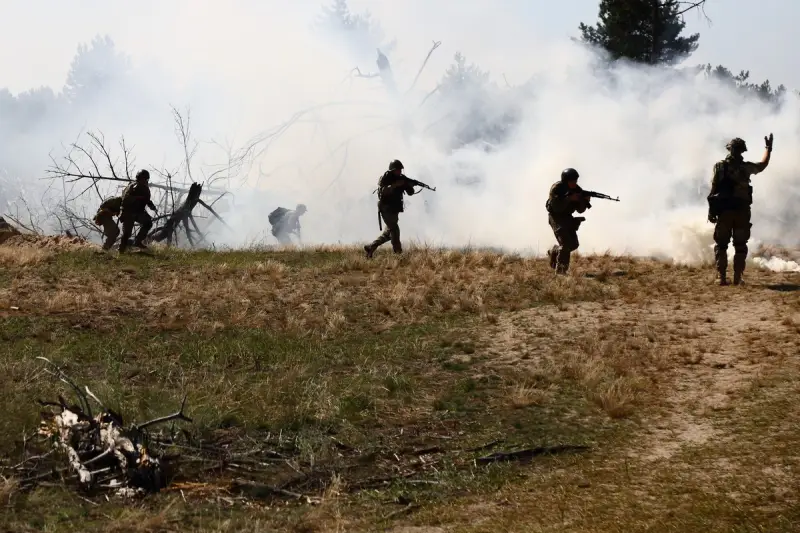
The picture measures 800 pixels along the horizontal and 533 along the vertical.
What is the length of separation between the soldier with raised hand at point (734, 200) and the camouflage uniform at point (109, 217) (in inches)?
440

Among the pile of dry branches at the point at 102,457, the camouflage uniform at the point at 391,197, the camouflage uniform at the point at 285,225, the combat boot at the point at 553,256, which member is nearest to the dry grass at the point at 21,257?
the camouflage uniform at the point at 391,197

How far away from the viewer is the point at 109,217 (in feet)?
48.8

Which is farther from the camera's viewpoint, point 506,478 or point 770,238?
point 770,238

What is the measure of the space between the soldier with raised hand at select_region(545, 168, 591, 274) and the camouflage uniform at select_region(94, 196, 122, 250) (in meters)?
8.86

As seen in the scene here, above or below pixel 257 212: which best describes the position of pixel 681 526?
below

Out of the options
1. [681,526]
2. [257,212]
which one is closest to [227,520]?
[681,526]

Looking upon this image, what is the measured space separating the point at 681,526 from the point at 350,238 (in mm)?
26276

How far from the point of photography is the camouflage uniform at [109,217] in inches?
580

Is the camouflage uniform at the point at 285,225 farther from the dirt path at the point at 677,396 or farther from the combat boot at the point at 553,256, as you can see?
the dirt path at the point at 677,396

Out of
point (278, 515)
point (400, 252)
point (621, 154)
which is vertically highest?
point (621, 154)

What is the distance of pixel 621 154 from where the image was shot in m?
18.1

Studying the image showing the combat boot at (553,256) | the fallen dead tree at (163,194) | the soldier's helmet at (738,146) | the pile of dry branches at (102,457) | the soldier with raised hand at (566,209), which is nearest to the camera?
the pile of dry branches at (102,457)

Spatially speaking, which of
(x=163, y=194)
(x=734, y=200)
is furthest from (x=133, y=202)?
(x=163, y=194)

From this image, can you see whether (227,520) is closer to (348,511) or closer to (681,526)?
(348,511)
